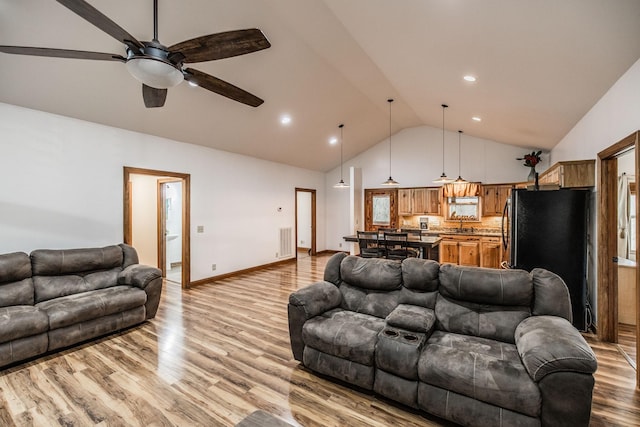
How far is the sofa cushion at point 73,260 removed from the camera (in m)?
3.30

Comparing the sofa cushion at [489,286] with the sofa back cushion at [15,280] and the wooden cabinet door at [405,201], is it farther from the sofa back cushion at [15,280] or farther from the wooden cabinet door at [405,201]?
the wooden cabinet door at [405,201]

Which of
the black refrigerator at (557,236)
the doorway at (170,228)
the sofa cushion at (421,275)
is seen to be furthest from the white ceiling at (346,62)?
the sofa cushion at (421,275)

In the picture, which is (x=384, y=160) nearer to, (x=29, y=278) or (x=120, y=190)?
(x=120, y=190)

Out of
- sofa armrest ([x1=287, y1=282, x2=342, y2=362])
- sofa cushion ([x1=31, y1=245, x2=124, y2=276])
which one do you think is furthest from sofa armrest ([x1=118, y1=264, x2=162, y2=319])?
sofa armrest ([x1=287, y1=282, x2=342, y2=362])

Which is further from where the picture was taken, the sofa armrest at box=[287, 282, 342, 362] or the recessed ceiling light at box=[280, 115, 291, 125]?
the recessed ceiling light at box=[280, 115, 291, 125]

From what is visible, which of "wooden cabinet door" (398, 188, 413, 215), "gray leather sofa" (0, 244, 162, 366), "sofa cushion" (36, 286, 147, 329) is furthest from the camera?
"wooden cabinet door" (398, 188, 413, 215)

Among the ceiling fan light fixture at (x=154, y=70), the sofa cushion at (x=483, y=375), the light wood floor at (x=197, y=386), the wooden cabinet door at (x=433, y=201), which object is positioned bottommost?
the light wood floor at (x=197, y=386)

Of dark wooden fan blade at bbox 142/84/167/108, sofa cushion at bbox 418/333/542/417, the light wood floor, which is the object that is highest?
dark wooden fan blade at bbox 142/84/167/108

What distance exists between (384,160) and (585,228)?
5.45 m

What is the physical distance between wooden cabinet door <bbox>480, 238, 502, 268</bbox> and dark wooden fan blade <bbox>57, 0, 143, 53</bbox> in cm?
695

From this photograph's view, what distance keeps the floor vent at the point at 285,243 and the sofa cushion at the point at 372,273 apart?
15.6 feet

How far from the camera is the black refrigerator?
346 centimetres

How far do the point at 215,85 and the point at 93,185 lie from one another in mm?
2923

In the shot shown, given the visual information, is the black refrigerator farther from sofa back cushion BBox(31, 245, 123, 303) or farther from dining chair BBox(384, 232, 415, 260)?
sofa back cushion BBox(31, 245, 123, 303)
